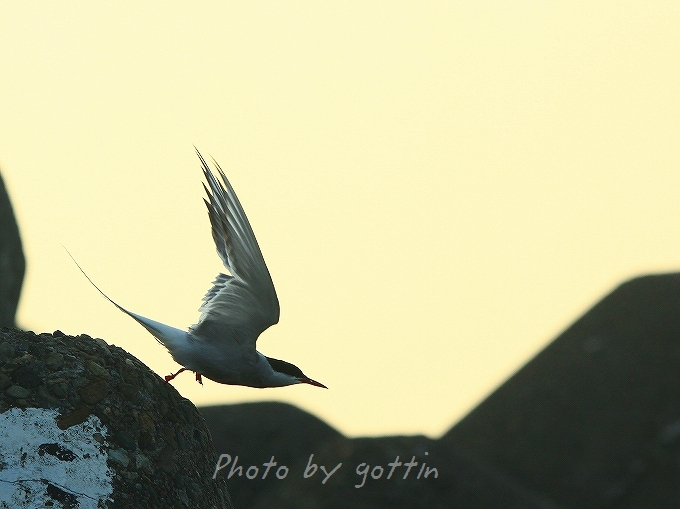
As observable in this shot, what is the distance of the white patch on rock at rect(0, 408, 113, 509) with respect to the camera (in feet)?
25.0

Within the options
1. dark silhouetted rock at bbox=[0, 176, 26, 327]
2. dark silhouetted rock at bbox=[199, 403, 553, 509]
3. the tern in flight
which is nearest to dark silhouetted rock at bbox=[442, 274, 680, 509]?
dark silhouetted rock at bbox=[199, 403, 553, 509]

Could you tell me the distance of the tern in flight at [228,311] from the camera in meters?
9.15

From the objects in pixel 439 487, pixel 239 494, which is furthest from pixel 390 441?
pixel 239 494

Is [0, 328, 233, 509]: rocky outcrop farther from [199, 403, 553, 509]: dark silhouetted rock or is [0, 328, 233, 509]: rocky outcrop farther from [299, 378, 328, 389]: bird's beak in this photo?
[199, 403, 553, 509]: dark silhouetted rock

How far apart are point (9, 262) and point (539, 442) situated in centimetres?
1413

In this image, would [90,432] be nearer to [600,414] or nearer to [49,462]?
[49,462]

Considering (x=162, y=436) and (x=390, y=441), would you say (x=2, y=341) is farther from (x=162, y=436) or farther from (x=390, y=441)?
(x=390, y=441)

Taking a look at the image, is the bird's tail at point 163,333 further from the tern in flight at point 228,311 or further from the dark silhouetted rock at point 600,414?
the dark silhouetted rock at point 600,414

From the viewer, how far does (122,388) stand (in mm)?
8344

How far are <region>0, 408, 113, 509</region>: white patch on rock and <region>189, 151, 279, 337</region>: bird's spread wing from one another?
1603mm

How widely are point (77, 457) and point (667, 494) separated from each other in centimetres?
2025

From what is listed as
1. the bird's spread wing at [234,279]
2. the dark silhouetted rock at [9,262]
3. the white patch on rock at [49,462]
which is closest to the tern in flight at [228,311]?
the bird's spread wing at [234,279]

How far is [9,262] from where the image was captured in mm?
20703

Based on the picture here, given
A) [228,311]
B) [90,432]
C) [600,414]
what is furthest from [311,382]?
[600,414]
